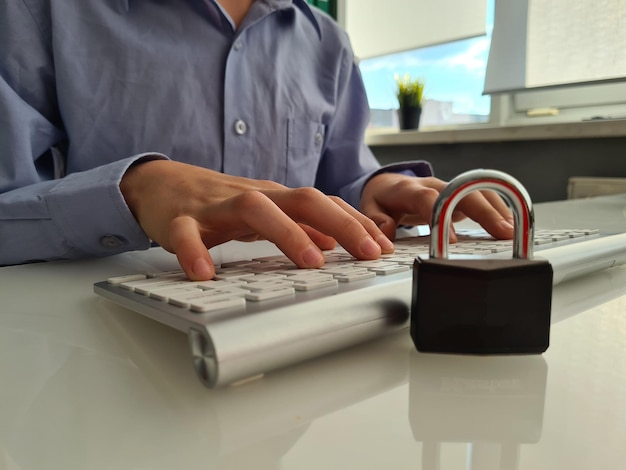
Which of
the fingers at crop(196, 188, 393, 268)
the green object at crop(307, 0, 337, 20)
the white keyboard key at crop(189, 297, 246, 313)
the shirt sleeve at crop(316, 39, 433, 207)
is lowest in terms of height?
the white keyboard key at crop(189, 297, 246, 313)

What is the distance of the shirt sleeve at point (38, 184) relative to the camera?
0.46 meters

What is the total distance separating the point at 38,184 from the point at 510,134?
51.3 inches

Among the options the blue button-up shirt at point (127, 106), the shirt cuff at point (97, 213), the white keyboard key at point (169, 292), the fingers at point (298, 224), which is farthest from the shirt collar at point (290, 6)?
the white keyboard key at point (169, 292)

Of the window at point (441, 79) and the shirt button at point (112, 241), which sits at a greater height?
the window at point (441, 79)

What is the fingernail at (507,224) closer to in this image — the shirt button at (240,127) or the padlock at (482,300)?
the padlock at (482,300)

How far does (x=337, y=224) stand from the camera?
1.16 ft

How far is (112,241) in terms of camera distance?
18.7 inches

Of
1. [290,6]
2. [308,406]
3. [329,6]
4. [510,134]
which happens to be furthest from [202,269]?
[329,6]

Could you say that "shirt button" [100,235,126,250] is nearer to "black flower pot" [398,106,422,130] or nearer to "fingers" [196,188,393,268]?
"fingers" [196,188,393,268]

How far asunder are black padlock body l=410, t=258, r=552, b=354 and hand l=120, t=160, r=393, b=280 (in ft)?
0.34

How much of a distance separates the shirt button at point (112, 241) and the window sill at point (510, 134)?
1269 millimetres

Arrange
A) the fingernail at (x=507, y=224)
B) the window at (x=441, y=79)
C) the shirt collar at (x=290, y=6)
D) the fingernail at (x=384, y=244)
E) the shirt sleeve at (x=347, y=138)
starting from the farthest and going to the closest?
the window at (x=441, y=79)
the shirt sleeve at (x=347, y=138)
the shirt collar at (x=290, y=6)
the fingernail at (x=507, y=224)
the fingernail at (x=384, y=244)

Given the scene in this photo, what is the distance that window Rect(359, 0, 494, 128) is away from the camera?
1.74 m

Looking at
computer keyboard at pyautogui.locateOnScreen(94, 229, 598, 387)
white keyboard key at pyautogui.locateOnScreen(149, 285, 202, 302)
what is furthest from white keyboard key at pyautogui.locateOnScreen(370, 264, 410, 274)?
white keyboard key at pyautogui.locateOnScreen(149, 285, 202, 302)
